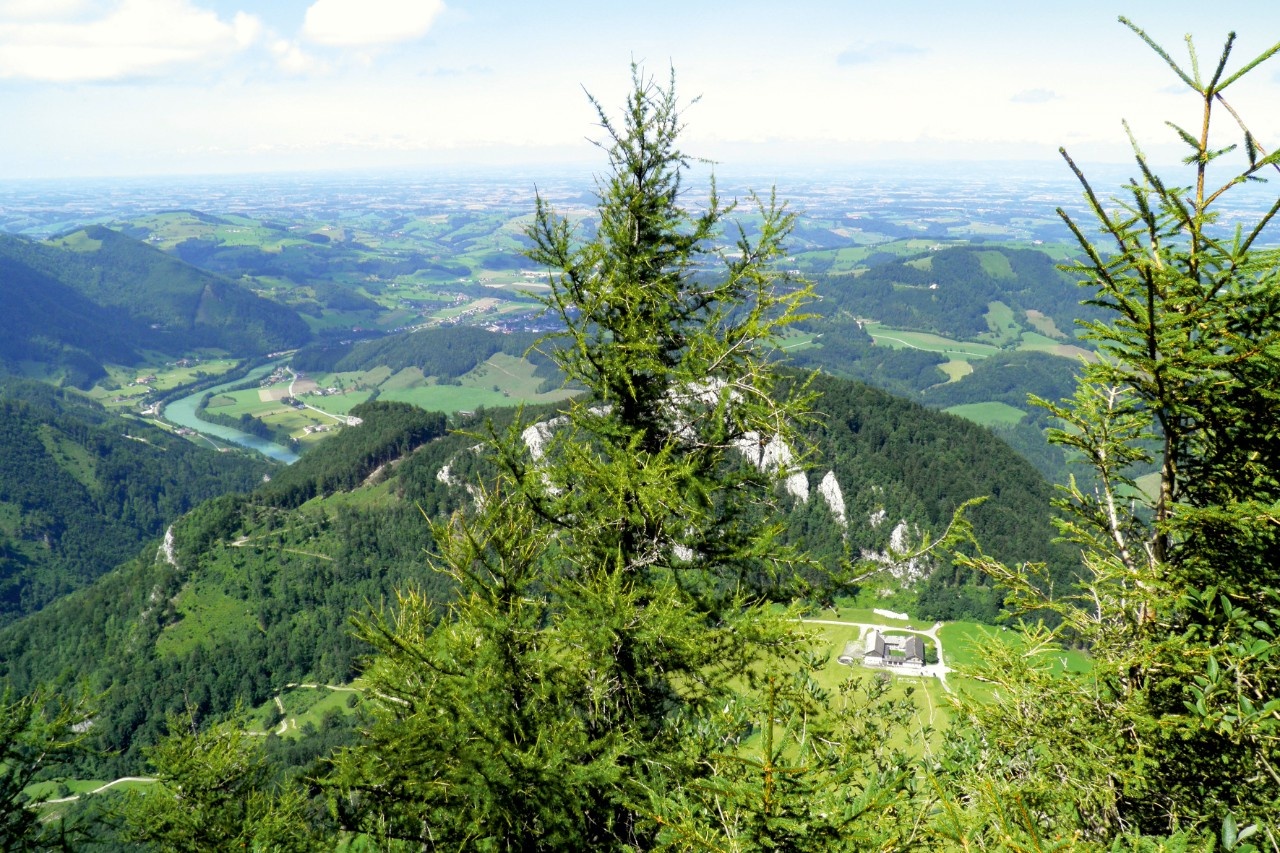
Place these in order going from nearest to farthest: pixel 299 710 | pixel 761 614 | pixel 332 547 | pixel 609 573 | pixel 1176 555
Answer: pixel 1176 555 < pixel 761 614 < pixel 609 573 < pixel 299 710 < pixel 332 547

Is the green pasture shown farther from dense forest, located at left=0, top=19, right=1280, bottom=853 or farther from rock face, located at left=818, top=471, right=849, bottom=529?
rock face, located at left=818, top=471, right=849, bottom=529

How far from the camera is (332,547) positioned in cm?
15438

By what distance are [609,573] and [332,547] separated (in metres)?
161

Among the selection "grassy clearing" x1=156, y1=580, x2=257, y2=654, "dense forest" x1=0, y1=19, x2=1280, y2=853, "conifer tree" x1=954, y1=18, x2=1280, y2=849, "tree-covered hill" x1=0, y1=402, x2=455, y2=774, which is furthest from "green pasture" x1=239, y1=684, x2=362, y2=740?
"conifer tree" x1=954, y1=18, x2=1280, y2=849

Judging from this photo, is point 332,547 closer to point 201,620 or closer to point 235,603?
point 235,603

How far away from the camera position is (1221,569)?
8.00 meters

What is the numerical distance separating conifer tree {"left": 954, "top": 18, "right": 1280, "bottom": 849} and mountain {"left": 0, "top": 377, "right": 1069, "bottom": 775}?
116649 mm

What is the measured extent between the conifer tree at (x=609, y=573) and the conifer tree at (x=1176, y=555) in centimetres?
431

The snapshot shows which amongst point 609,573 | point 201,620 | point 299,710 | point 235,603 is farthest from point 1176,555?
point 201,620

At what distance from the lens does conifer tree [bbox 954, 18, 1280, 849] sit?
6.76 metres

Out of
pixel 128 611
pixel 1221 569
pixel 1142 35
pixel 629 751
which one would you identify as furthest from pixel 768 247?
pixel 128 611

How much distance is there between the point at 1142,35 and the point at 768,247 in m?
6.72

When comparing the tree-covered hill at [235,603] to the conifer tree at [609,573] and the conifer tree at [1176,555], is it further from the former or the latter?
the conifer tree at [1176,555]

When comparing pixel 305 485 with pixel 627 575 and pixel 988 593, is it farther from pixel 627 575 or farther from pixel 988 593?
pixel 627 575
